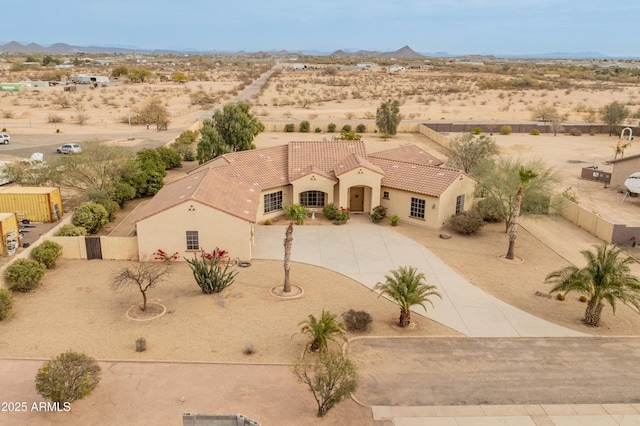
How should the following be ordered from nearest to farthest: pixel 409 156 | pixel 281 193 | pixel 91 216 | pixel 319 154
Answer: pixel 91 216
pixel 281 193
pixel 319 154
pixel 409 156

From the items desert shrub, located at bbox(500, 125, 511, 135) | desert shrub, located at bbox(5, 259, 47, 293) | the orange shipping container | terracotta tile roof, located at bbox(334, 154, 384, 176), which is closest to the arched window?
terracotta tile roof, located at bbox(334, 154, 384, 176)

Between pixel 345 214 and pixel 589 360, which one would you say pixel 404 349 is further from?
pixel 345 214

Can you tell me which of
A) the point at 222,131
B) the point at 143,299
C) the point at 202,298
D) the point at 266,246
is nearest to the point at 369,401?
the point at 202,298

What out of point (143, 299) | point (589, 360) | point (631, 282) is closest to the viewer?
point (589, 360)

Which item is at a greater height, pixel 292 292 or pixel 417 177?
pixel 417 177

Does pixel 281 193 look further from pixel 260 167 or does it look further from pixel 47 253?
pixel 47 253

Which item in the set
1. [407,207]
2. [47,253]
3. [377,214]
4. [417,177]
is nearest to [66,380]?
[47,253]
